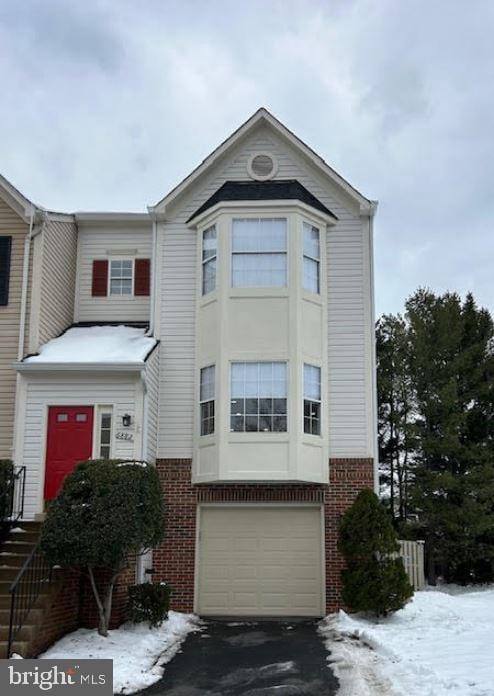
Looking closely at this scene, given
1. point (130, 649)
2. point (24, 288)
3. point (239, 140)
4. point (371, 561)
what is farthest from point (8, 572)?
point (239, 140)

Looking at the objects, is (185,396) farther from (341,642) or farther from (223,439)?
(341,642)

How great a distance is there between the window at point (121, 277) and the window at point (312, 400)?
15.5 feet

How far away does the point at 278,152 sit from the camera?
1656cm

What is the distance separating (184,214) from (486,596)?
11083 millimetres

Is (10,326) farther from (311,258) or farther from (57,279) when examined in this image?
(311,258)

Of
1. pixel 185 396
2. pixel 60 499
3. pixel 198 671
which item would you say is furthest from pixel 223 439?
pixel 198 671

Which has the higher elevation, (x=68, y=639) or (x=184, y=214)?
(x=184, y=214)

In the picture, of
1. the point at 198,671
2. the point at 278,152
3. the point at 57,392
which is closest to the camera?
the point at 198,671

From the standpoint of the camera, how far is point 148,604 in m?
12.3

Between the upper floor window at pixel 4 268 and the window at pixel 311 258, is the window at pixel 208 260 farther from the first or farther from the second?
the upper floor window at pixel 4 268

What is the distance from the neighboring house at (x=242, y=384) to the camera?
14.3m

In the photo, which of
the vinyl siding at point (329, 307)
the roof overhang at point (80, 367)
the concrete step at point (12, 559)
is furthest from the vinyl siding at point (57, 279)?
the concrete step at point (12, 559)

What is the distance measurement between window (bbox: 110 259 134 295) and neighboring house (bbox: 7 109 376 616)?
1158 millimetres

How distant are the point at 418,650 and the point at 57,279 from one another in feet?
33.7
